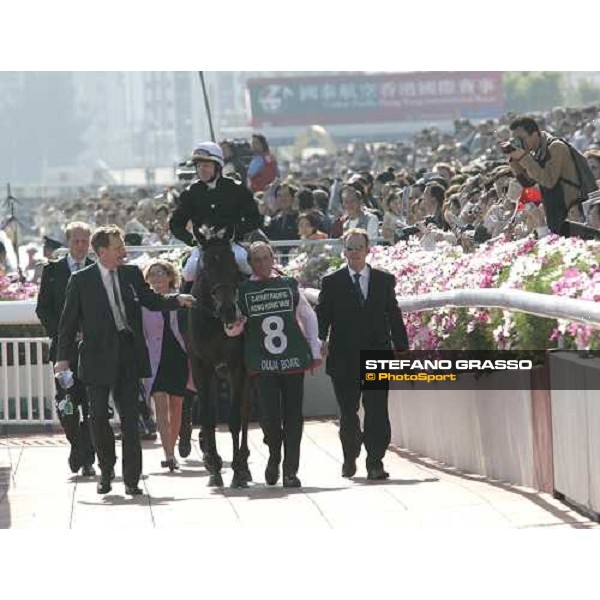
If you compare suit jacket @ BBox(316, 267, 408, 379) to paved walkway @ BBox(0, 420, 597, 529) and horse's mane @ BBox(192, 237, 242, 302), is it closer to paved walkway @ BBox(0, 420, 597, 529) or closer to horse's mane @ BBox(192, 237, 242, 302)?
horse's mane @ BBox(192, 237, 242, 302)

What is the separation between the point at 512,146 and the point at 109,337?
345 centimetres

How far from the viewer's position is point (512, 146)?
16.3 meters

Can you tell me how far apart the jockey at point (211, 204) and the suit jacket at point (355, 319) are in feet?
2.49

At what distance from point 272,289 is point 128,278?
97 centimetres

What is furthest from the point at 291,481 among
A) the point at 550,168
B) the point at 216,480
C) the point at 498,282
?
the point at 550,168

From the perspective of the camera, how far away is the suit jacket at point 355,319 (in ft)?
51.1

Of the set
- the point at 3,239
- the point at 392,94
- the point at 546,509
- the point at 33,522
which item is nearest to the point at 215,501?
the point at 33,522

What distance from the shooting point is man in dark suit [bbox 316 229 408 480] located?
613 inches

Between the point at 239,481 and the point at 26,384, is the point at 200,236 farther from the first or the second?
the point at 26,384

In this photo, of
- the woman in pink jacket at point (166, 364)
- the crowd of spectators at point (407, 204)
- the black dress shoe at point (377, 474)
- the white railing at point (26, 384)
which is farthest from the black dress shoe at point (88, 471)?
the white railing at point (26, 384)

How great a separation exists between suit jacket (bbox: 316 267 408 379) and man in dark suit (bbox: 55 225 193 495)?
1302mm

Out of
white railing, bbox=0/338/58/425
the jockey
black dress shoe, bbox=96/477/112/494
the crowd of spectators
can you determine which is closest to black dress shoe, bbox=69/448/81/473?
black dress shoe, bbox=96/477/112/494

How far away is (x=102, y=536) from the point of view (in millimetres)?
12828
